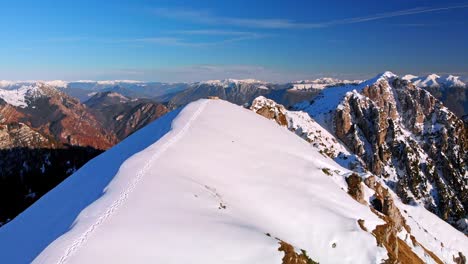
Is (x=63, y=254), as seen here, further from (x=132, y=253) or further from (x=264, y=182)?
(x=264, y=182)

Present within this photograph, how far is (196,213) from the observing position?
94.9ft

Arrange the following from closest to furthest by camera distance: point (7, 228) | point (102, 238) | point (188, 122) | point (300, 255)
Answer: point (102, 238) < point (300, 255) < point (7, 228) < point (188, 122)

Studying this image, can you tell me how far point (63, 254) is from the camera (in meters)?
21.5

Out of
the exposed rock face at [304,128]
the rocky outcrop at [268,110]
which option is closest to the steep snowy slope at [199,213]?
the rocky outcrop at [268,110]

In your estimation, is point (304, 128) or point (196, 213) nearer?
point (196, 213)

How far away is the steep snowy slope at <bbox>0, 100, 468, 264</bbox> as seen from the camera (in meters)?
23.6

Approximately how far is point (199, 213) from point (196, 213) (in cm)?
26

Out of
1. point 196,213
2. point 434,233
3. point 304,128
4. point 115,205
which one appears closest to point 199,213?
point 196,213

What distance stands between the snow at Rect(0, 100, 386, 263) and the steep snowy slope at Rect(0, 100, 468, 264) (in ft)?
0.31

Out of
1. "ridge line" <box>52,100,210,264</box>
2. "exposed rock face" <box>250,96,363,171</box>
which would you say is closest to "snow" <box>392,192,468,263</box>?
"exposed rock face" <box>250,96,363,171</box>

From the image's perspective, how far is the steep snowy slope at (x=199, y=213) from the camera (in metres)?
23.6

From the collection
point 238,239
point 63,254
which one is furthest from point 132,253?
point 238,239

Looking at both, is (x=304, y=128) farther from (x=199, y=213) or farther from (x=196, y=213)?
(x=196, y=213)

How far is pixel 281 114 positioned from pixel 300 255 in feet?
418
